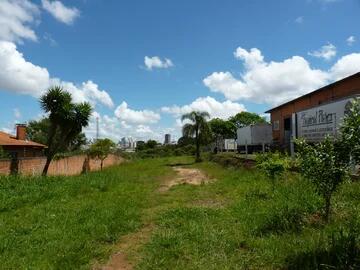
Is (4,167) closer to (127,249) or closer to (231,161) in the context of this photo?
(127,249)

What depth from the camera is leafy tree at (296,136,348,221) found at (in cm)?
731

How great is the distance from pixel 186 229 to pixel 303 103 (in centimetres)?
2809

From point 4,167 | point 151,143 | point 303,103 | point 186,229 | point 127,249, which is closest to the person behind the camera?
point 127,249

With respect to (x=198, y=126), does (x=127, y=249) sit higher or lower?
lower

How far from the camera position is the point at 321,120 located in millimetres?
20391

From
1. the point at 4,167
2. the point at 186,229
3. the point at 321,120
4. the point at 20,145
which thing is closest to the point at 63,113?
the point at 4,167

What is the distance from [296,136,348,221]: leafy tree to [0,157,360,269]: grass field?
2.59ft

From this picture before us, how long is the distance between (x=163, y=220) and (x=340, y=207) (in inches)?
161

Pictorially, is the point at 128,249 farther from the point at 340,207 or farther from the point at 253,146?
the point at 253,146

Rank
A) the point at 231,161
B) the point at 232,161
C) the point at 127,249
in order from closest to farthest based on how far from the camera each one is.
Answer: the point at 127,249 → the point at 232,161 → the point at 231,161

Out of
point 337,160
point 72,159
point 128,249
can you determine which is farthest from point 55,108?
point 337,160

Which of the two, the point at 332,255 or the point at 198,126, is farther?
the point at 198,126

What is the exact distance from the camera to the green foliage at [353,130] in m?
6.16

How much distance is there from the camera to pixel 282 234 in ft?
25.9
